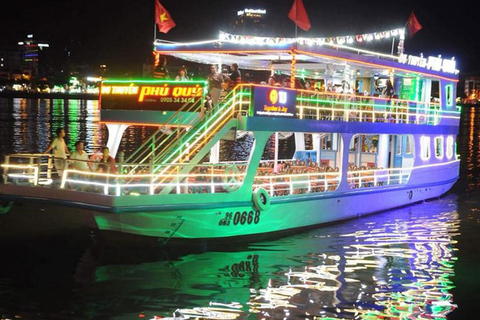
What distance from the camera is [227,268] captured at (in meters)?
13.5

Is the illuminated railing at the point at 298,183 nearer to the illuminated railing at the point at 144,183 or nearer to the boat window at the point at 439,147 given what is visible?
the illuminated railing at the point at 144,183

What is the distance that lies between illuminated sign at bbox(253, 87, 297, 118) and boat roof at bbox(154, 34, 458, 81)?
104 cm

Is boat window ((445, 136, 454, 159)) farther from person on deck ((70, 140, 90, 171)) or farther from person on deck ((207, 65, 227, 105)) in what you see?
person on deck ((70, 140, 90, 171))

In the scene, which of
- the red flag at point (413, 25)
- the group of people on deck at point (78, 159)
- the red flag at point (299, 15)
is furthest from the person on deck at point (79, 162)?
the red flag at point (413, 25)

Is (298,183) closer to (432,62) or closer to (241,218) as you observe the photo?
(241,218)

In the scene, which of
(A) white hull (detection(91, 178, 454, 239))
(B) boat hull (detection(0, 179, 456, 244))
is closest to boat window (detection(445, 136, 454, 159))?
(B) boat hull (detection(0, 179, 456, 244))

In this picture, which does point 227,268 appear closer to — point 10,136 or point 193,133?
point 193,133

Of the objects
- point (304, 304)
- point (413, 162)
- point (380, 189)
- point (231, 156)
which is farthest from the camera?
point (231, 156)

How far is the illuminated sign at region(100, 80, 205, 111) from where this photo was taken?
15.7 m

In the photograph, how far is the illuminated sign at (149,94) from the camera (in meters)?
15.7

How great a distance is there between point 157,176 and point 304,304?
4442 mm

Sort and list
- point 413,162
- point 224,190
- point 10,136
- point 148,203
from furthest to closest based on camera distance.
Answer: point 10,136, point 413,162, point 224,190, point 148,203

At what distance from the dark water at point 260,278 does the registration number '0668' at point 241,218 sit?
59 centimetres

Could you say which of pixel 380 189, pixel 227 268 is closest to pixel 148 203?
pixel 227 268
